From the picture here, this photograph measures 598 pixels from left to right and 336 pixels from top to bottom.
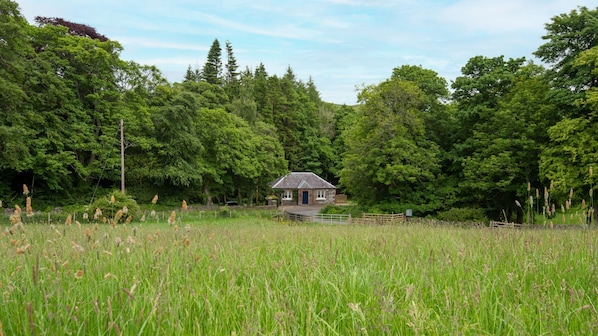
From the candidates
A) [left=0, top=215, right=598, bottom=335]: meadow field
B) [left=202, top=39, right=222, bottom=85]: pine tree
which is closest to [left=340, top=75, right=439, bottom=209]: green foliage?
[left=0, top=215, right=598, bottom=335]: meadow field

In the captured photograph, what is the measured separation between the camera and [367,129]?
33.6m

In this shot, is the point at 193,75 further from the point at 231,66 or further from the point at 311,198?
the point at 311,198

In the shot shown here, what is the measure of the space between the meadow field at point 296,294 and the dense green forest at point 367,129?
808 inches

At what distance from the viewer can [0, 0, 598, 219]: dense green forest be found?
23.4 m

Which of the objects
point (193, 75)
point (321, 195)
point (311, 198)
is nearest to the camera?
point (311, 198)

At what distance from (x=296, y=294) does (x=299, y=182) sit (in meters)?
52.4

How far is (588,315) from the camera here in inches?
91.0

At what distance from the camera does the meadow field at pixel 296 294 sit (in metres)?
2.00

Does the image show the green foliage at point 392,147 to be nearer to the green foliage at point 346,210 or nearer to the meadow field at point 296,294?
the green foliage at point 346,210

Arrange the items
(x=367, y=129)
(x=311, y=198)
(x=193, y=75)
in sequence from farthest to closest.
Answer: (x=193, y=75) < (x=311, y=198) < (x=367, y=129)

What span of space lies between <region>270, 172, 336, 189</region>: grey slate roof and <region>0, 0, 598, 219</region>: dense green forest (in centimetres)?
1037

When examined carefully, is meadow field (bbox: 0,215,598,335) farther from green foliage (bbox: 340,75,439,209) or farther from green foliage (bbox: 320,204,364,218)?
green foliage (bbox: 320,204,364,218)

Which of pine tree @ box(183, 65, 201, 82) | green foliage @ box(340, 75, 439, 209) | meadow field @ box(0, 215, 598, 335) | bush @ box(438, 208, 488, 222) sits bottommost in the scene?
bush @ box(438, 208, 488, 222)

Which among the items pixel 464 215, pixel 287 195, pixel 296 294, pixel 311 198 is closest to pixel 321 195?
pixel 311 198
